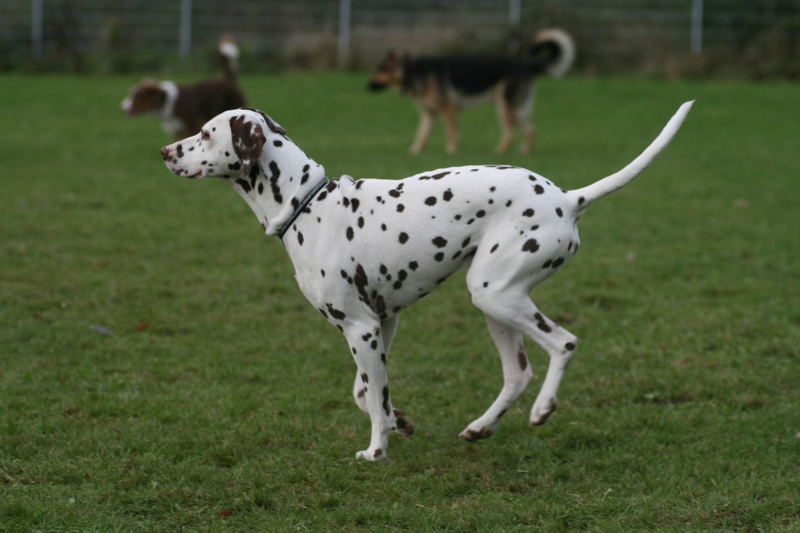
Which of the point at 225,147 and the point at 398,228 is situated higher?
the point at 225,147

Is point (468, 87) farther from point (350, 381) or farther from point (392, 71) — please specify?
point (350, 381)

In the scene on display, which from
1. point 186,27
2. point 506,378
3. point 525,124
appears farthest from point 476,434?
point 186,27

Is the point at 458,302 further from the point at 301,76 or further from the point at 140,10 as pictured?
the point at 140,10

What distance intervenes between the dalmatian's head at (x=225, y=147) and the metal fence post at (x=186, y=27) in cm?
2359

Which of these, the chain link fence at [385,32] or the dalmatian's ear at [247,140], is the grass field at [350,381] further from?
the chain link fence at [385,32]

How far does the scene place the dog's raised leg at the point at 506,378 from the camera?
5.04 metres

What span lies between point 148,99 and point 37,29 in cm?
1358

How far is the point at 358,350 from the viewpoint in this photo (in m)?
4.86

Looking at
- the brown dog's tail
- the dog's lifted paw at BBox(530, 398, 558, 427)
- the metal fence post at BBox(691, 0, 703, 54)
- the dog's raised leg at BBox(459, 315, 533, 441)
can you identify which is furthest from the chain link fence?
the dog's lifted paw at BBox(530, 398, 558, 427)

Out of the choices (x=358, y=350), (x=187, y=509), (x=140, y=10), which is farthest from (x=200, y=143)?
(x=140, y=10)

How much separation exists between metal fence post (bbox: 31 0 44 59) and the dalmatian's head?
23970 mm

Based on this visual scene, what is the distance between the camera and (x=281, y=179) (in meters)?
4.83

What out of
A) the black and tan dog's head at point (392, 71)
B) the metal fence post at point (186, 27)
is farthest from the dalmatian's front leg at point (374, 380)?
the metal fence post at point (186, 27)

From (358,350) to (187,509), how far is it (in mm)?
1012
